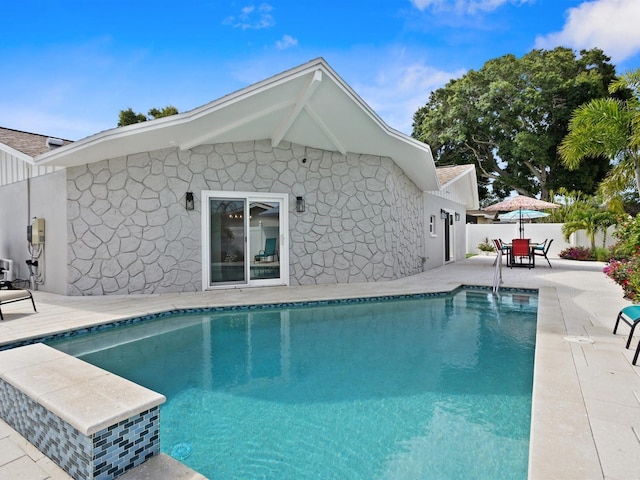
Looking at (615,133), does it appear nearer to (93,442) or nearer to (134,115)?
(93,442)

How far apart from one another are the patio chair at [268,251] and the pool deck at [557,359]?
2.82 feet

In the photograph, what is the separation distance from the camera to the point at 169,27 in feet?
37.0

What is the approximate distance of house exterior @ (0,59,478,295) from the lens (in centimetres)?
847

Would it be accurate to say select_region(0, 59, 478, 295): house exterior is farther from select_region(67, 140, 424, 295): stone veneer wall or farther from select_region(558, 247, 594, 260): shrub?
select_region(558, 247, 594, 260): shrub

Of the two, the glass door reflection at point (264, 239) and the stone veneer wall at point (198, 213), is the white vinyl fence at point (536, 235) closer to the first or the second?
the stone veneer wall at point (198, 213)

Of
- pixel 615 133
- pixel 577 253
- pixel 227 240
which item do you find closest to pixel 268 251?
pixel 227 240

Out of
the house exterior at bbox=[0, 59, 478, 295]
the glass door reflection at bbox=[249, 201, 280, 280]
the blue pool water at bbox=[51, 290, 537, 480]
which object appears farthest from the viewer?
the glass door reflection at bbox=[249, 201, 280, 280]

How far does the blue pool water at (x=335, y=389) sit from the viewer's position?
2.93 metres

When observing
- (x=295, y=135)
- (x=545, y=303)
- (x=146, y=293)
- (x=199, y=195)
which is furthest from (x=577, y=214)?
(x=146, y=293)

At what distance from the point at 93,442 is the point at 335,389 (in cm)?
254

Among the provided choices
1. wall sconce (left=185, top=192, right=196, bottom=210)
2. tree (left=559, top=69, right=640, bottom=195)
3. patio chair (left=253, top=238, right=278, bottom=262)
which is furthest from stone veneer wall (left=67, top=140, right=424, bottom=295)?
tree (left=559, top=69, right=640, bottom=195)

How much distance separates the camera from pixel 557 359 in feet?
14.2

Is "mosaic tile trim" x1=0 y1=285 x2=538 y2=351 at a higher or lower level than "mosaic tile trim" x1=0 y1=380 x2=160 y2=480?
lower

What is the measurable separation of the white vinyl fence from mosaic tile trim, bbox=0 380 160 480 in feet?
68.3
